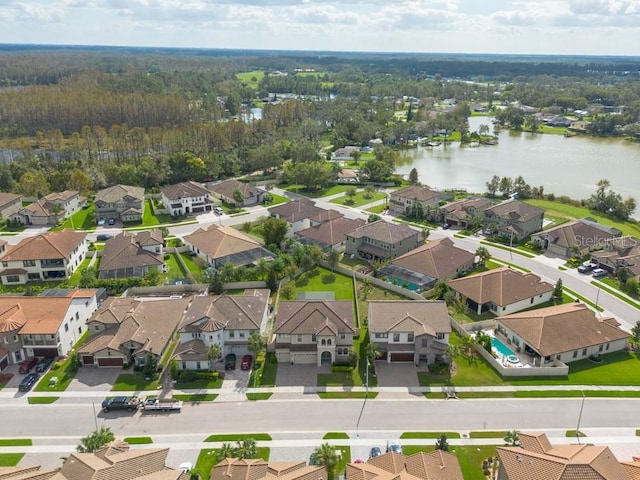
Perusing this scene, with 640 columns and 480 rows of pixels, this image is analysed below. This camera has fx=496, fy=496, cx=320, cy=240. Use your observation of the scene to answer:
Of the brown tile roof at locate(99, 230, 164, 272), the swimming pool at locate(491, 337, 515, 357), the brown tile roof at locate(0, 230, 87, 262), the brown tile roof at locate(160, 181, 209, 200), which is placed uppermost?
the brown tile roof at locate(160, 181, 209, 200)

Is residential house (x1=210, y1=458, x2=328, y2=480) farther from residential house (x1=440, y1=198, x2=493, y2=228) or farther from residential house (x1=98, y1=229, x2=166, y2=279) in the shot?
residential house (x1=440, y1=198, x2=493, y2=228)

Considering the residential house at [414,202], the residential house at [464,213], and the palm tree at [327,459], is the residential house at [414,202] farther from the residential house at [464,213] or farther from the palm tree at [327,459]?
the palm tree at [327,459]

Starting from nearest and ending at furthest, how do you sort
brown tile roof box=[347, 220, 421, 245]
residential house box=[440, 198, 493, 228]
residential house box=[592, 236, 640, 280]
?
1. residential house box=[592, 236, 640, 280]
2. brown tile roof box=[347, 220, 421, 245]
3. residential house box=[440, 198, 493, 228]

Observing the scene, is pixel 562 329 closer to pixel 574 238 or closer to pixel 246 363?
pixel 574 238

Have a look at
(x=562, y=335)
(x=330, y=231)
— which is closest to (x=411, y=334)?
(x=562, y=335)

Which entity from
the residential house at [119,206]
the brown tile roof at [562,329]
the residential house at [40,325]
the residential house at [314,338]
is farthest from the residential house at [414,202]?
the residential house at [40,325]

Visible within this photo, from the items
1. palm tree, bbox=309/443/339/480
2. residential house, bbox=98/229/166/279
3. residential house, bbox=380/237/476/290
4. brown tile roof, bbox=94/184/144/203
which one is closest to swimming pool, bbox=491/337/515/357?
residential house, bbox=380/237/476/290

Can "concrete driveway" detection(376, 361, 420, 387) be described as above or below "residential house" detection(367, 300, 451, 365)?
below
